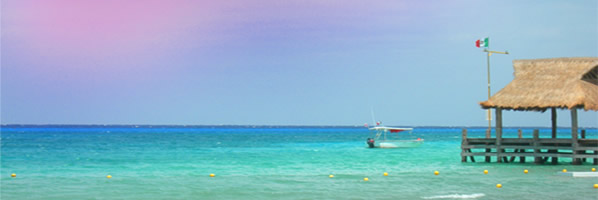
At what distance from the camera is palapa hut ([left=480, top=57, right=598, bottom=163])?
32.1 metres

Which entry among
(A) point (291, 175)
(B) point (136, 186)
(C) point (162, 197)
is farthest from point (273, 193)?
(A) point (291, 175)

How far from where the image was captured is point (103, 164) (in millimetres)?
42188

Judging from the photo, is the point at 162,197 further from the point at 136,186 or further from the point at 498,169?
the point at 498,169

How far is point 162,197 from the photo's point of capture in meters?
23.6

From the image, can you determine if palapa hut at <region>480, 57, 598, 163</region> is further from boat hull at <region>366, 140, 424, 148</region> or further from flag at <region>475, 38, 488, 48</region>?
boat hull at <region>366, 140, 424, 148</region>

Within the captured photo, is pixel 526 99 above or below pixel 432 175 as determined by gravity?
above

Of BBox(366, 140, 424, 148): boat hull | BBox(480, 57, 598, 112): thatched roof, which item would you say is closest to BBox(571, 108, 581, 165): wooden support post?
BBox(480, 57, 598, 112): thatched roof

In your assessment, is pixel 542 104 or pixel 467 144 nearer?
pixel 542 104

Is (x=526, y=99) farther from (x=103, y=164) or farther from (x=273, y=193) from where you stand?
(x=103, y=164)

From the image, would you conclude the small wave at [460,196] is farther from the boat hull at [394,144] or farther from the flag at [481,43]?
the boat hull at [394,144]

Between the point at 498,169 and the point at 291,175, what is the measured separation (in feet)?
30.5

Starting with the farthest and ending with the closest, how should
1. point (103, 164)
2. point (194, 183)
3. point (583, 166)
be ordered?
point (103, 164), point (583, 166), point (194, 183)

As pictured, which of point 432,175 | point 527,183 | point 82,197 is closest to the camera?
point 82,197

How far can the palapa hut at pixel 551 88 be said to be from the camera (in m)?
32.1
